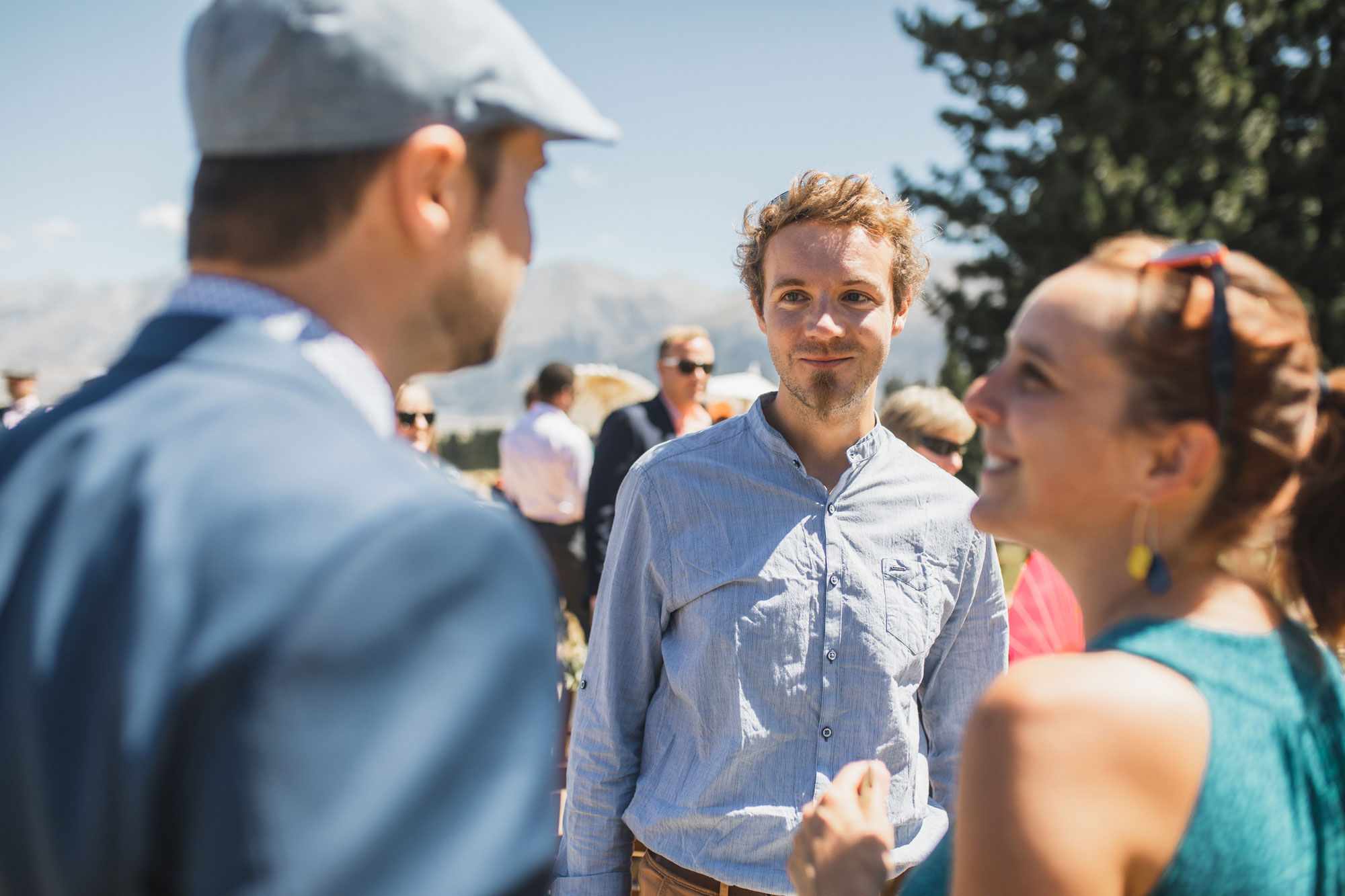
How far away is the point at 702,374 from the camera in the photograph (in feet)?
19.1

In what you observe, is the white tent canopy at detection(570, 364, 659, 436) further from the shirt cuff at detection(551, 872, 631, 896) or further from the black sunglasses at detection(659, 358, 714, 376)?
the shirt cuff at detection(551, 872, 631, 896)

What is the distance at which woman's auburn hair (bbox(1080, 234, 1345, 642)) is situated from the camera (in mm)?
1244

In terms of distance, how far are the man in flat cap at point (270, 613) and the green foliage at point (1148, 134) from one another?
1655 cm

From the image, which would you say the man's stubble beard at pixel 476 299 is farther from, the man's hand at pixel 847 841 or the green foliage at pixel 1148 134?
the green foliage at pixel 1148 134

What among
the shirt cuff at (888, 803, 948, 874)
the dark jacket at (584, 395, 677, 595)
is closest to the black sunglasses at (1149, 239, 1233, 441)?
the shirt cuff at (888, 803, 948, 874)

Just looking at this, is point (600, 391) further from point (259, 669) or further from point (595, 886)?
point (259, 669)

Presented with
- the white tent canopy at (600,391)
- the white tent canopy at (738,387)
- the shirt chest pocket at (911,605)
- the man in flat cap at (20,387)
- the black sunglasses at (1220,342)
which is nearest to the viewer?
the black sunglasses at (1220,342)

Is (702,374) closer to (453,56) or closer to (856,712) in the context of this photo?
(856,712)

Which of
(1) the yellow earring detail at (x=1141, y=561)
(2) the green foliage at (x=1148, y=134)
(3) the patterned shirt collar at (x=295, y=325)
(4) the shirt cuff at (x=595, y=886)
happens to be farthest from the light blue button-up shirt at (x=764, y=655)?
(2) the green foliage at (x=1148, y=134)

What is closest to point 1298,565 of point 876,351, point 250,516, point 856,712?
point 856,712

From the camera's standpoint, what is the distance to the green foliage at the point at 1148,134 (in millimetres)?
16219

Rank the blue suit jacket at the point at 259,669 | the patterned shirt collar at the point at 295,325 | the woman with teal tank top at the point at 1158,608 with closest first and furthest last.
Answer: the blue suit jacket at the point at 259,669
the patterned shirt collar at the point at 295,325
the woman with teal tank top at the point at 1158,608

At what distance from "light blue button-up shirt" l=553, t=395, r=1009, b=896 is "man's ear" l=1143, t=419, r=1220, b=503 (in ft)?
3.02

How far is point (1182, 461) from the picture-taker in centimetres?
125
